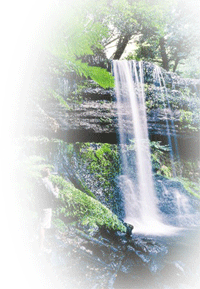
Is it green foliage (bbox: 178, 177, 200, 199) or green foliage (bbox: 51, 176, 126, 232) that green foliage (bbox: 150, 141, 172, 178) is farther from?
green foliage (bbox: 51, 176, 126, 232)

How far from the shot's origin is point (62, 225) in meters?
3.81

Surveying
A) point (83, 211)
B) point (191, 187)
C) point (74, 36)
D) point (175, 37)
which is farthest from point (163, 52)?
point (74, 36)

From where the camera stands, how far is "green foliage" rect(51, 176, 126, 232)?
409cm

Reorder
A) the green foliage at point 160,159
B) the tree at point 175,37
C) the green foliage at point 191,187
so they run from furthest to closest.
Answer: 1. the tree at point 175,37
2. the green foliage at point 160,159
3. the green foliage at point 191,187

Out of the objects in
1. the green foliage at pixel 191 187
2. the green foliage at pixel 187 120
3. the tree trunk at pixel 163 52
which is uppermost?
the tree trunk at pixel 163 52

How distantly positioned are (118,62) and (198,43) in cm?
555

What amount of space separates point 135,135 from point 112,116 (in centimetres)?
147

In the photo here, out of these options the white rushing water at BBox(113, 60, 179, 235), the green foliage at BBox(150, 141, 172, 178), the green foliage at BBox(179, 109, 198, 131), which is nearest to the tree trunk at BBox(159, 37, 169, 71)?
the white rushing water at BBox(113, 60, 179, 235)

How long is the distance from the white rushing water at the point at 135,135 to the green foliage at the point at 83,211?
7.97ft

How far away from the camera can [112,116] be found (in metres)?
7.89

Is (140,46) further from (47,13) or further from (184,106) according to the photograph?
(47,13)

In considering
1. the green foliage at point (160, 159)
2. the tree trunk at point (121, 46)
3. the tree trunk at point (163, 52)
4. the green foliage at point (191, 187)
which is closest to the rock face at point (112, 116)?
the green foliage at point (160, 159)

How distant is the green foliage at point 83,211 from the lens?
13.4 feet

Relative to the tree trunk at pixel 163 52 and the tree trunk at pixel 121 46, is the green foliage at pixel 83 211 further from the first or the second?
the tree trunk at pixel 163 52
